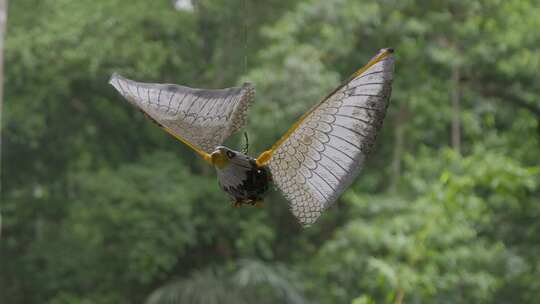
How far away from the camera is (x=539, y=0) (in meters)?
4.19

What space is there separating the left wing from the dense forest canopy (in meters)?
2.21

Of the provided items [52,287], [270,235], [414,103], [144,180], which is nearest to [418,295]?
[414,103]

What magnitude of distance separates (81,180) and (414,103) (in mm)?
2396

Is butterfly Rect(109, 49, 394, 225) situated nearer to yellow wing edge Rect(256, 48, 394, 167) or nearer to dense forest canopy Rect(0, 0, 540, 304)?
yellow wing edge Rect(256, 48, 394, 167)

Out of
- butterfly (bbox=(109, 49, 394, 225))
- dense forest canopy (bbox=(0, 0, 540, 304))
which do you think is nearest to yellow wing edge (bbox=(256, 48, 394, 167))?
butterfly (bbox=(109, 49, 394, 225))

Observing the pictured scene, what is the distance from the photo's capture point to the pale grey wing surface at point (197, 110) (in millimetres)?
717

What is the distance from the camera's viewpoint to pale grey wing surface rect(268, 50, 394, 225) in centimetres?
66

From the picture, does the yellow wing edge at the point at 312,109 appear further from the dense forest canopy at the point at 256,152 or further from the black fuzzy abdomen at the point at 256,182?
the dense forest canopy at the point at 256,152

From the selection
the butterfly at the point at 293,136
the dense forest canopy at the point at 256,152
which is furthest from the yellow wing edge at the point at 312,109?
the dense forest canopy at the point at 256,152

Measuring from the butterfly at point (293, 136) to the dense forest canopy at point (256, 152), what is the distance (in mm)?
2206

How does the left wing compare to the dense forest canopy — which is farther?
the dense forest canopy

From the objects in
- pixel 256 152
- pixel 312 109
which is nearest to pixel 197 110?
pixel 312 109

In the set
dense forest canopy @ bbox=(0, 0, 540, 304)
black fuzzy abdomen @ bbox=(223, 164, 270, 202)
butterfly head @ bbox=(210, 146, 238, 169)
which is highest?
butterfly head @ bbox=(210, 146, 238, 169)

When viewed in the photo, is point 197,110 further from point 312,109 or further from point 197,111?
point 312,109
